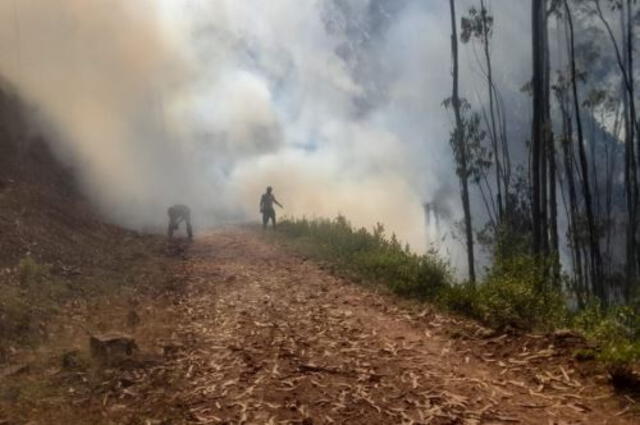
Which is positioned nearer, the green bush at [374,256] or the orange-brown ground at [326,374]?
the orange-brown ground at [326,374]

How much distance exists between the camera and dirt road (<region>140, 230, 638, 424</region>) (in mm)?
4566

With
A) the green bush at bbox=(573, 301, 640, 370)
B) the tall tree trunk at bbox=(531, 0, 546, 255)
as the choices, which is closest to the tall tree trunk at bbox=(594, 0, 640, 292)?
the tall tree trunk at bbox=(531, 0, 546, 255)

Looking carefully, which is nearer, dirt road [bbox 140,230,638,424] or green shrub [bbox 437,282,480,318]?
dirt road [bbox 140,230,638,424]

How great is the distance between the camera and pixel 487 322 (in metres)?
7.11

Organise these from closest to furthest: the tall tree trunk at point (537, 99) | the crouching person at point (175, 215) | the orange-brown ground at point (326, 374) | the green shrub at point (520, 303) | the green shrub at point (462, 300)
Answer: the orange-brown ground at point (326, 374)
the green shrub at point (520, 303)
the green shrub at point (462, 300)
the tall tree trunk at point (537, 99)
the crouching person at point (175, 215)

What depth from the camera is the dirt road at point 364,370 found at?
4.57 metres

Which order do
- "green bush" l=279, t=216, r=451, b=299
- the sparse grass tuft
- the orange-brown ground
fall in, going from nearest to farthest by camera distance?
the orange-brown ground < the sparse grass tuft < "green bush" l=279, t=216, r=451, b=299

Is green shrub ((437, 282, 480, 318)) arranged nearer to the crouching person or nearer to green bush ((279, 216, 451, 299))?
green bush ((279, 216, 451, 299))

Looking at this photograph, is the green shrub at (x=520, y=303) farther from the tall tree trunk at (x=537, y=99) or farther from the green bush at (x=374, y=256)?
the tall tree trunk at (x=537, y=99)

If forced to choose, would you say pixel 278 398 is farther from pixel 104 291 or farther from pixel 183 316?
pixel 104 291

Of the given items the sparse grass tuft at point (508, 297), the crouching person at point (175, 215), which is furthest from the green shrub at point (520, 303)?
the crouching person at point (175, 215)

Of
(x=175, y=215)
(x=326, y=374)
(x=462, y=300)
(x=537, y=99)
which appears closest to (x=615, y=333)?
(x=462, y=300)

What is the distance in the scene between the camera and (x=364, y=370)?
5559mm

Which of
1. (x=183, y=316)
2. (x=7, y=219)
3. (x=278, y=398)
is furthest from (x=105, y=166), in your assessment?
(x=278, y=398)
